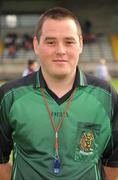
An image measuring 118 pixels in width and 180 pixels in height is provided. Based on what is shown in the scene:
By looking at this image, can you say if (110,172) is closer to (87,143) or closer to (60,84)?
(87,143)

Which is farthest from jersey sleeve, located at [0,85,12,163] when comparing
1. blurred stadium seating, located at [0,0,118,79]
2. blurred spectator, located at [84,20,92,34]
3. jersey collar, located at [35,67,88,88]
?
blurred spectator, located at [84,20,92,34]

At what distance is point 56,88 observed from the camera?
8.24 ft

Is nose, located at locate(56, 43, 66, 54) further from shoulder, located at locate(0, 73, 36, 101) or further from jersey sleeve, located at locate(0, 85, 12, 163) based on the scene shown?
jersey sleeve, located at locate(0, 85, 12, 163)

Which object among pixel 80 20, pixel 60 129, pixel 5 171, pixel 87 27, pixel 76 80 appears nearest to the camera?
pixel 60 129

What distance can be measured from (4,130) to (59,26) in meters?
0.66

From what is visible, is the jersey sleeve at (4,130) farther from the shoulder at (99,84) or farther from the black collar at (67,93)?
the shoulder at (99,84)

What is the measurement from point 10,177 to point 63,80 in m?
0.65

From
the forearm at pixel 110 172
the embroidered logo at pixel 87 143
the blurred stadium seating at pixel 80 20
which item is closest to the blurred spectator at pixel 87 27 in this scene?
the blurred stadium seating at pixel 80 20

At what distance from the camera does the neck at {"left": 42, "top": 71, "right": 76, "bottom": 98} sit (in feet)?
8.20

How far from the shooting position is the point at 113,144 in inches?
103

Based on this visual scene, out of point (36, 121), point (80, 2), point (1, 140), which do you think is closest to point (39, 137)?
point (36, 121)

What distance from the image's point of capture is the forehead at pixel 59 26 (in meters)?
2.44

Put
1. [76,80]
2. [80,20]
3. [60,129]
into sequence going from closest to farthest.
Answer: [60,129]
[76,80]
[80,20]

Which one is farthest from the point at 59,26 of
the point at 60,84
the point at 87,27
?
the point at 87,27
